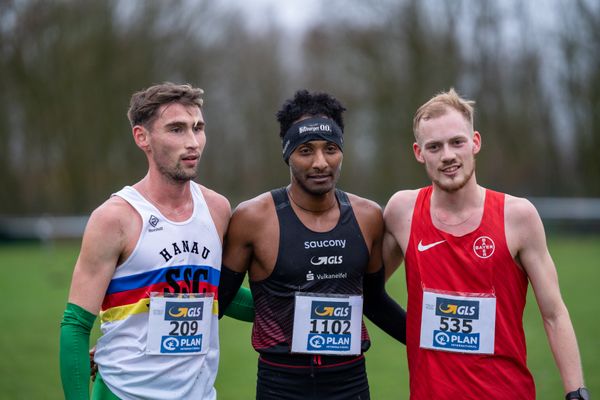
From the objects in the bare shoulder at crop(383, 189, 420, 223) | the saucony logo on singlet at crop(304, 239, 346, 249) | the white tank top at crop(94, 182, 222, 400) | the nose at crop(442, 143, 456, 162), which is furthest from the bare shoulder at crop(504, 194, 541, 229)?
the white tank top at crop(94, 182, 222, 400)

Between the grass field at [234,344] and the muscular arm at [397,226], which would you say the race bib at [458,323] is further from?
the grass field at [234,344]

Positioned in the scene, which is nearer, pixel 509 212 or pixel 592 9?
pixel 509 212

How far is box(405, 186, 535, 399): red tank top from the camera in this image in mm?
3930

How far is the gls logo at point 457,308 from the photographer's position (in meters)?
3.95

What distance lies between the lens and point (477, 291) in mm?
3971

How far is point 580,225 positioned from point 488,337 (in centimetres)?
2575

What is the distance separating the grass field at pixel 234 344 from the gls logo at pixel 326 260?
3.83m

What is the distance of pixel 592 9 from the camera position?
101 feet

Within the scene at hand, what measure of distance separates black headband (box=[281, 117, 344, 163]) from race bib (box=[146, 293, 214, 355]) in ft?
3.08

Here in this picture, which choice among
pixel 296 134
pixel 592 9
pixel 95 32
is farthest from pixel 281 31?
pixel 296 134

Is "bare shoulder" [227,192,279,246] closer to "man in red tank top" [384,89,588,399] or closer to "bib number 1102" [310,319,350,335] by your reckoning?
"bib number 1102" [310,319,350,335]

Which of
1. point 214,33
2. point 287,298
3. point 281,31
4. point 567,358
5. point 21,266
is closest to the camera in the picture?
point 567,358

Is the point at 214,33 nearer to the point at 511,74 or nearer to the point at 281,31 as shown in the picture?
the point at 281,31

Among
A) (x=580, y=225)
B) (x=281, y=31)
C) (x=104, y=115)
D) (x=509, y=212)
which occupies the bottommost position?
(x=509, y=212)
